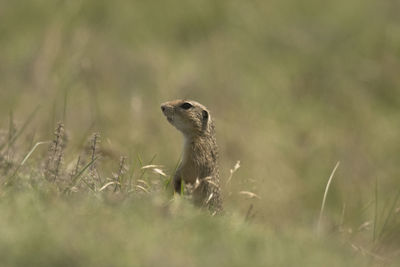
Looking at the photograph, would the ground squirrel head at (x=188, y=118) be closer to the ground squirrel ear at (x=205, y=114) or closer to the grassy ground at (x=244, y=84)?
the ground squirrel ear at (x=205, y=114)

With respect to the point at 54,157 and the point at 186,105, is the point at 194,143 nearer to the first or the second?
the point at 186,105

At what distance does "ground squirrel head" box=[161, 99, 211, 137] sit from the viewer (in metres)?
5.58

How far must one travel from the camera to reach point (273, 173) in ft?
30.2

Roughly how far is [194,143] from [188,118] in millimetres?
203

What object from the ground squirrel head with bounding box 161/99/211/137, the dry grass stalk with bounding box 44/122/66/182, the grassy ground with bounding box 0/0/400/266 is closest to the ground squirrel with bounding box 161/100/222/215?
the ground squirrel head with bounding box 161/99/211/137

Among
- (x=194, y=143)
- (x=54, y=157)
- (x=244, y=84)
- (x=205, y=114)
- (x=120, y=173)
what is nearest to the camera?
(x=120, y=173)

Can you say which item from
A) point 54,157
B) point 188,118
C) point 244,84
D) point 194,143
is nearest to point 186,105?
point 188,118

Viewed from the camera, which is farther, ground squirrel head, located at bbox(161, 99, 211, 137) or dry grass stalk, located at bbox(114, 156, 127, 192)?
ground squirrel head, located at bbox(161, 99, 211, 137)

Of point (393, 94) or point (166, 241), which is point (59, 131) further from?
point (393, 94)

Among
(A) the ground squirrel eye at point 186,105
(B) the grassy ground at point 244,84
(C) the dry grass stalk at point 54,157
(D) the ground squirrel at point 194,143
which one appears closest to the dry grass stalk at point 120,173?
Answer: (C) the dry grass stalk at point 54,157

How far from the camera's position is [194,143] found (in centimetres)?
550

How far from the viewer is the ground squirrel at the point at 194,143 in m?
5.25

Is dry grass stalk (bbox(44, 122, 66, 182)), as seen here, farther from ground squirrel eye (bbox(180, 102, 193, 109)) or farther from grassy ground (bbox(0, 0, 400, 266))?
grassy ground (bbox(0, 0, 400, 266))

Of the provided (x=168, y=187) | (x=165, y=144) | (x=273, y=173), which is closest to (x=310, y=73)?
(x=273, y=173)
